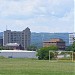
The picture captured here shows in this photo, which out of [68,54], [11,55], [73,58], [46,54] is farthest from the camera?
[11,55]

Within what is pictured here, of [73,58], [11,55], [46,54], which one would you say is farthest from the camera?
[11,55]

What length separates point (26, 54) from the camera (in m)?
144

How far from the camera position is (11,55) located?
460 ft

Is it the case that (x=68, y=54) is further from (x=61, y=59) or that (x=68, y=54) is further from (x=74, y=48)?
→ (x=74, y=48)

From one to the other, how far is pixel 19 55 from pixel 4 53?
19.8 feet

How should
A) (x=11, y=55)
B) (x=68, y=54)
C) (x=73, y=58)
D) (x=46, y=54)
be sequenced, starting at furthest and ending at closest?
(x=11, y=55)
(x=46, y=54)
(x=68, y=54)
(x=73, y=58)

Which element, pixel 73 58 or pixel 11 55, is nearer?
pixel 73 58

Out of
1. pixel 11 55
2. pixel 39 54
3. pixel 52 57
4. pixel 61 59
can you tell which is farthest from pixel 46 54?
pixel 11 55

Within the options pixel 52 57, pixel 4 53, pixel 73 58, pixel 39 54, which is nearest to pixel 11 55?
pixel 4 53

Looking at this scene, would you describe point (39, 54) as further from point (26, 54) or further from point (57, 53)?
point (26, 54)

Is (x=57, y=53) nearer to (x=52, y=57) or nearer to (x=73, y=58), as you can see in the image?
(x=52, y=57)

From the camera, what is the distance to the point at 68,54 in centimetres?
8375

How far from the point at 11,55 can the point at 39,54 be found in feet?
108

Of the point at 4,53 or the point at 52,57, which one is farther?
the point at 4,53
